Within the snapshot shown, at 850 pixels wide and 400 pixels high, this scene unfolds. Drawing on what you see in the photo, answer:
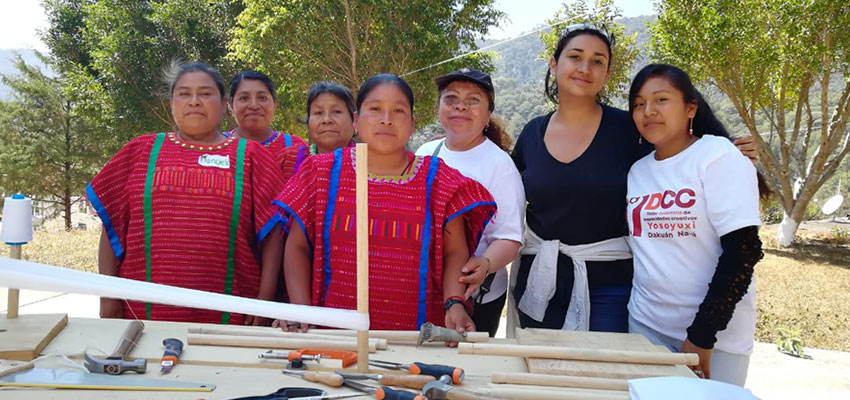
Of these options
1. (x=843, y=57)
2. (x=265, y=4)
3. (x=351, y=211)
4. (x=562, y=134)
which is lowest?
(x=351, y=211)

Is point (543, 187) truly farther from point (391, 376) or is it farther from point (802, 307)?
point (802, 307)

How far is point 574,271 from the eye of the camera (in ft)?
7.78

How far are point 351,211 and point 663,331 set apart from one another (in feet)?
3.82

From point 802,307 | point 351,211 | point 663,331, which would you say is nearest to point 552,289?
point 663,331

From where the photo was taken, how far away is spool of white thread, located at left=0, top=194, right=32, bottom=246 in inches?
69.7

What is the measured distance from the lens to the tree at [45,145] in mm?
21859

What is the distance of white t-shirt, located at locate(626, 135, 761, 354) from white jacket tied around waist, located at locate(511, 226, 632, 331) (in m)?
0.17

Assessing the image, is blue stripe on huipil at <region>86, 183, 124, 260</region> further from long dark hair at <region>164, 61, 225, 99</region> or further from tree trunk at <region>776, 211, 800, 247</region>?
tree trunk at <region>776, 211, 800, 247</region>

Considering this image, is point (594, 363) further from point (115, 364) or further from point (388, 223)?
point (115, 364)

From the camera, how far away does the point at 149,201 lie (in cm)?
229

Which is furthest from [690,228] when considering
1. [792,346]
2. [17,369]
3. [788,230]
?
[788,230]

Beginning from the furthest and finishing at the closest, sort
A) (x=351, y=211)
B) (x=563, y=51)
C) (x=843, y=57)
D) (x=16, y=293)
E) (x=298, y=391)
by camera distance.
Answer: (x=843, y=57) < (x=563, y=51) < (x=351, y=211) < (x=16, y=293) < (x=298, y=391)

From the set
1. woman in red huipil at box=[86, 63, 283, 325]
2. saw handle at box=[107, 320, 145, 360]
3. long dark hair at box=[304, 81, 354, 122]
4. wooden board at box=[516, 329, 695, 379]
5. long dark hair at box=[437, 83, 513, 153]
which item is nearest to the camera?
wooden board at box=[516, 329, 695, 379]

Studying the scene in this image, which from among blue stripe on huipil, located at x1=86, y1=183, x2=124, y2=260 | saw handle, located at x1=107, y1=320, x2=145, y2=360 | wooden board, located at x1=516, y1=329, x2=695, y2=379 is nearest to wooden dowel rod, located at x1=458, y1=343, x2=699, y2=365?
wooden board, located at x1=516, y1=329, x2=695, y2=379
